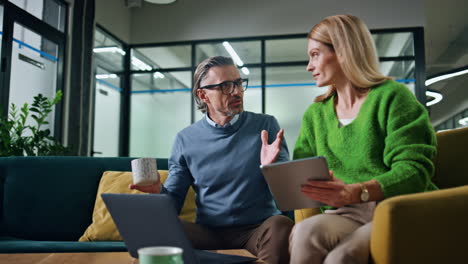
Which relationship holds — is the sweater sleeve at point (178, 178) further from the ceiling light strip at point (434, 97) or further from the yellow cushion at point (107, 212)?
the ceiling light strip at point (434, 97)

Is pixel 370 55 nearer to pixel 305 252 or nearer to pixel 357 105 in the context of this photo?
pixel 357 105

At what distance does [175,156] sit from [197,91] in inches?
11.8

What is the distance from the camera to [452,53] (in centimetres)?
580

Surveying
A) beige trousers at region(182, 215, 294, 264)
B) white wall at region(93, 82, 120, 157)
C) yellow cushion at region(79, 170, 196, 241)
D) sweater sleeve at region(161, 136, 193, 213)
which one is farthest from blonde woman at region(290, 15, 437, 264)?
white wall at region(93, 82, 120, 157)

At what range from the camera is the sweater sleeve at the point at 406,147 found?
47.9 inches

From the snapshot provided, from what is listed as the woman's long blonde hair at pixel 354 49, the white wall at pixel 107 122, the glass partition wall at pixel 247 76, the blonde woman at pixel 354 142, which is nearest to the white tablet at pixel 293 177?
the blonde woman at pixel 354 142

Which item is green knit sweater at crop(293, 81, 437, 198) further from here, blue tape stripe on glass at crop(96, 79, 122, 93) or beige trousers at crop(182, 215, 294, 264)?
blue tape stripe on glass at crop(96, 79, 122, 93)

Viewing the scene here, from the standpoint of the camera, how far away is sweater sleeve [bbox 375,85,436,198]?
1.22 meters

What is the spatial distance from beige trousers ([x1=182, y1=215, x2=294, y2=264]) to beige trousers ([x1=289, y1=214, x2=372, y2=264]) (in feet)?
0.58

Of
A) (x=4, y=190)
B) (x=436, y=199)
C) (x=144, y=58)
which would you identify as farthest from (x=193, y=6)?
(x=436, y=199)

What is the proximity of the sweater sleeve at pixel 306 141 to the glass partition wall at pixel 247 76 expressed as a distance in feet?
16.3

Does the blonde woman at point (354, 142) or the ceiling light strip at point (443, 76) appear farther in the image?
the ceiling light strip at point (443, 76)

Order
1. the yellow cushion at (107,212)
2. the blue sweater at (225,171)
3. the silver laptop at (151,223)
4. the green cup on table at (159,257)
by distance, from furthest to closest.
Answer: the yellow cushion at (107,212) → the blue sweater at (225,171) → the silver laptop at (151,223) → the green cup on table at (159,257)

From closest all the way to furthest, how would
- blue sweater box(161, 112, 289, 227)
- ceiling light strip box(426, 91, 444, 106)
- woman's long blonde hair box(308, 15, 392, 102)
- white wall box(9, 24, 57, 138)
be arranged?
woman's long blonde hair box(308, 15, 392, 102) → blue sweater box(161, 112, 289, 227) → white wall box(9, 24, 57, 138) → ceiling light strip box(426, 91, 444, 106)
